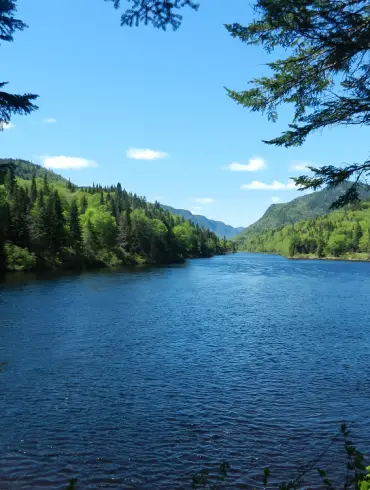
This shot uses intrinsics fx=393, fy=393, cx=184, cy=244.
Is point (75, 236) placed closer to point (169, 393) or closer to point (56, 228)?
point (56, 228)

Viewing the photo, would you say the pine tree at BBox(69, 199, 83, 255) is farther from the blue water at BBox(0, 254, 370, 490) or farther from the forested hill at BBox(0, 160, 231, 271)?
the blue water at BBox(0, 254, 370, 490)

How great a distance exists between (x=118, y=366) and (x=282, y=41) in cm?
2082

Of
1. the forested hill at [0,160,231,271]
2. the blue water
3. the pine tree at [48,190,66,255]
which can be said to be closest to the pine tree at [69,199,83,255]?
the forested hill at [0,160,231,271]

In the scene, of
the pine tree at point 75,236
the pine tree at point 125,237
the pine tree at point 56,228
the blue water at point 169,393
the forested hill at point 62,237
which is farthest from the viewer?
the pine tree at point 125,237

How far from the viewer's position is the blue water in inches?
566

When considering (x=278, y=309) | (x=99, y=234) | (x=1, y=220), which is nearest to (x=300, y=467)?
(x=278, y=309)

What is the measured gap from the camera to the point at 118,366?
25.1 meters

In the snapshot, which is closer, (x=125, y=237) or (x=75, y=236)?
(x=75, y=236)

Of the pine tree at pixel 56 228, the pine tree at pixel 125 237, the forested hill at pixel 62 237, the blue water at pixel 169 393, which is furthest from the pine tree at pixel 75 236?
the blue water at pixel 169 393

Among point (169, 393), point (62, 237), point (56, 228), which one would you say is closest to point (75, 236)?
point (62, 237)

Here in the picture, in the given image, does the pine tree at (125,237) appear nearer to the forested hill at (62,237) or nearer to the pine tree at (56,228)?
the forested hill at (62,237)

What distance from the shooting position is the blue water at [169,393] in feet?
47.1

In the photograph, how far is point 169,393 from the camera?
68.0 ft

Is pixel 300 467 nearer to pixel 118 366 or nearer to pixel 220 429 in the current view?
pixel 220 429
